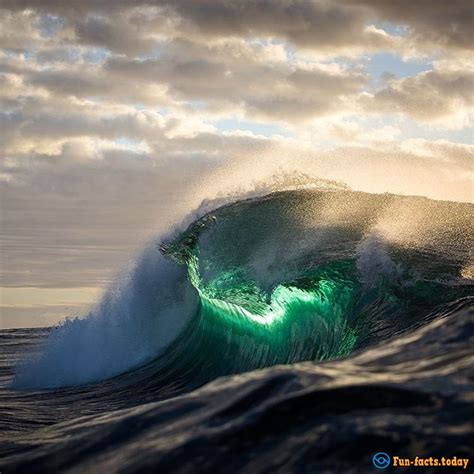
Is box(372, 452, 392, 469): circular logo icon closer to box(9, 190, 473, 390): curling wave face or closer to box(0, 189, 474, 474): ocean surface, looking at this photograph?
box(0, 189, 474, 474): ocean surface

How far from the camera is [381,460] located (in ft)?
12.3

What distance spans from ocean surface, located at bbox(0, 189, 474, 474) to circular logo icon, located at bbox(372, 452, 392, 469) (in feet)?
0.10

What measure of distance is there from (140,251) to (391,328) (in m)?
8.04

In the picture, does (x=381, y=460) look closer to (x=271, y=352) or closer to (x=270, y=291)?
(x=270, y=291)

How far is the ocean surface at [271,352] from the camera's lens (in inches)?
159

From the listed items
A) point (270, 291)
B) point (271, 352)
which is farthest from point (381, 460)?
point (271, 352)

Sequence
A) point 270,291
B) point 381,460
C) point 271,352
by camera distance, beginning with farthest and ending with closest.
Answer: point 271,352, point 270,291, point 381,460

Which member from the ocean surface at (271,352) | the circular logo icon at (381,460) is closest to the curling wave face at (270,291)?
the ocean surface at (271,352)

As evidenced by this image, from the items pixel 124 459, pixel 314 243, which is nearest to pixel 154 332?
pixel 314 243

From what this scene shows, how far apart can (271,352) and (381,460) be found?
8.92 m

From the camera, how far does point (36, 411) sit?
34.0 ft

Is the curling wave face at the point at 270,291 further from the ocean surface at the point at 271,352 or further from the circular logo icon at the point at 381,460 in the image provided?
the circular logo icon at the point at 381,460

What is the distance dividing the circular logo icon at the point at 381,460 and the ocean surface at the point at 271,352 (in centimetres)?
3

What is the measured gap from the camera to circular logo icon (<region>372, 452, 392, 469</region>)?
3.70 m
